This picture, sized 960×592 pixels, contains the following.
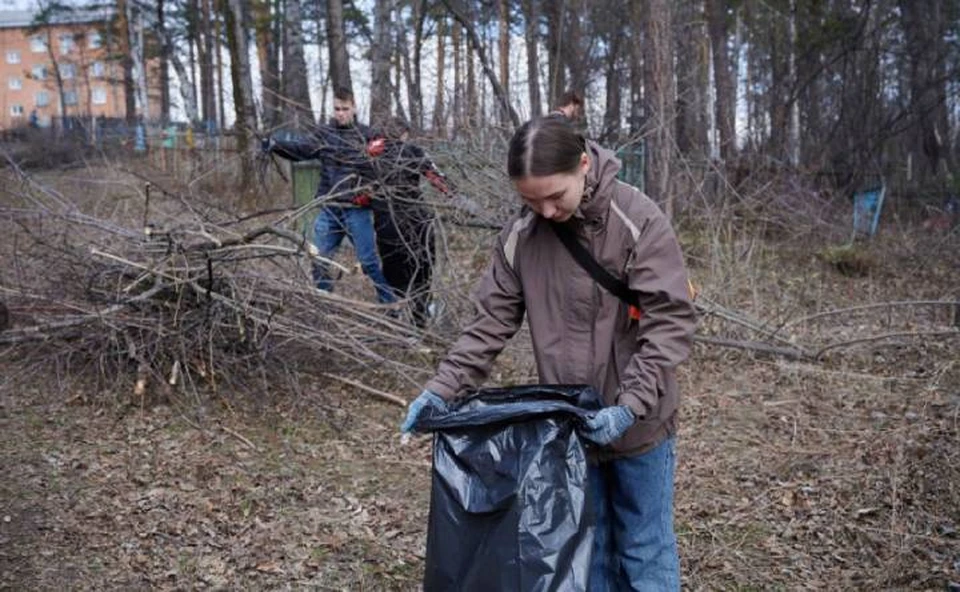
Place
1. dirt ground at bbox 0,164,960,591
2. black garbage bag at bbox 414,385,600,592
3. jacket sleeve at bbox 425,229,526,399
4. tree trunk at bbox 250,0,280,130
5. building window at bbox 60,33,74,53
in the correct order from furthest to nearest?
building window at bbox 60,33,74,53
tree trunk at bbox 250,0,280,130
dirt ground at bbox 0,164,960,591
jacket sleeve at bbox 425,229,526,399
black garbage bag at bbox 414,385,600,592

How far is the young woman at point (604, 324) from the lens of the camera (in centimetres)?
218

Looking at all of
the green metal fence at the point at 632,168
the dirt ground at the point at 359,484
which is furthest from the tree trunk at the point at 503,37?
the dirt ground at the point at 359,484

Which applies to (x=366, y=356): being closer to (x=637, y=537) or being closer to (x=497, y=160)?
(x=497, y=160)

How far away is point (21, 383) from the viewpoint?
5.17 metres

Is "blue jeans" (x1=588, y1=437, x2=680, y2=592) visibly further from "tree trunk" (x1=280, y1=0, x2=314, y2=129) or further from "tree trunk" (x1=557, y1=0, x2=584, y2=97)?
"tree trunk" (x1=557, y1=0, x2=584, y2=97)

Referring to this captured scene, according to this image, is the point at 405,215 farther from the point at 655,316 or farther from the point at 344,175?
the point at 655,316

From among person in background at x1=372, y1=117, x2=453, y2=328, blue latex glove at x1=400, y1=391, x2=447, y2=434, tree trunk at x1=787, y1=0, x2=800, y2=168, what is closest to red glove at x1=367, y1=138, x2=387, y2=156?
person in background at x1=372, y1=117, x2=453, y2=328

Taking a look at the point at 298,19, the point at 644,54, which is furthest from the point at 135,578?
the point at 298,19

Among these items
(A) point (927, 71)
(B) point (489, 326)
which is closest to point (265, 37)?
(A) point (927, 71)

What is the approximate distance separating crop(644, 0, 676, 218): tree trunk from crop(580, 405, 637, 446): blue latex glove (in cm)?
591

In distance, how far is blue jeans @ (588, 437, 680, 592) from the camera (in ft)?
7.75

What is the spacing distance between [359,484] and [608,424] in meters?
2.53

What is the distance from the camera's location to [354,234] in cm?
638

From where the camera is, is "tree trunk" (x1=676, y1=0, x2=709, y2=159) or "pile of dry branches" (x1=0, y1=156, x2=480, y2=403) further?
"tree trunk" (x1=676, y1=0, x2=709, y2=159)
